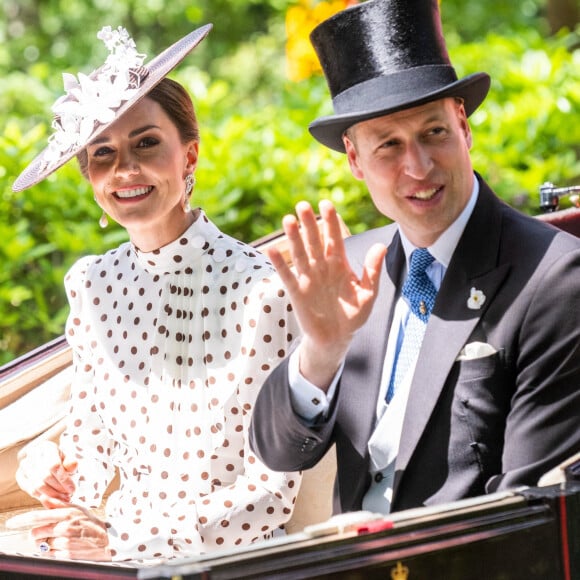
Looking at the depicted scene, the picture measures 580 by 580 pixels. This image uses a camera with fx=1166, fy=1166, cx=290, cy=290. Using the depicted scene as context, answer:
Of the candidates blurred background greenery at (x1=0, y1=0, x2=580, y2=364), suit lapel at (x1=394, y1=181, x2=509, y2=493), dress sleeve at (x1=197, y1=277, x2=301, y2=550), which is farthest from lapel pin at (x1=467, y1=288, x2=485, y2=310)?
blurred background greenery at (x1=0, y1=0, x2=580, y2=364)

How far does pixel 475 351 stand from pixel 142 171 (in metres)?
0.92

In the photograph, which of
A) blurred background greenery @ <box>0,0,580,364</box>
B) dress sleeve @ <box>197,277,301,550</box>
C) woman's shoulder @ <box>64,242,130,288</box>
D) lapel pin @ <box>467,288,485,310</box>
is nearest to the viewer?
lapel pin @ <box>467,288,485,310</box>

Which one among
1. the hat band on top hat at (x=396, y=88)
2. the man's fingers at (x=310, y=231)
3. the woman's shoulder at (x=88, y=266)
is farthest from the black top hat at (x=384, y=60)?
the woman's shoulder at (x=88, y=266)

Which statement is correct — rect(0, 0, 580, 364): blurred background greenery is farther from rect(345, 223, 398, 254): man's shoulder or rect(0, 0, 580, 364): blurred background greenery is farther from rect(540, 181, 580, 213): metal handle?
rect(345, 223, 398, 254): man's shoulder

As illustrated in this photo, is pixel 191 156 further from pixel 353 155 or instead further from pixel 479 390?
pixel 479 390

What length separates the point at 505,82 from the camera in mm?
6176

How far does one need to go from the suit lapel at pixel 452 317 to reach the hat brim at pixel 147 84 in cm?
80

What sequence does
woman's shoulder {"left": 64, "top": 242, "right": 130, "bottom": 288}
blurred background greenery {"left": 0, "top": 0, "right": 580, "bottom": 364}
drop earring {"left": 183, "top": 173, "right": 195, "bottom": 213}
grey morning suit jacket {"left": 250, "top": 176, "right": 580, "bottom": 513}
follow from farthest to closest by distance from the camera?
1. blurred background greenery {"left": 0, "top": 0, "right": 580, "bottom": 364}
2. woman's shoulder {"left": 64, "top": 242, "right": 130, "bottom": 288}
3. drop earring {"left": 183, "top": 173, "right": 195, "bottom": 213}
4. grey morning suit jacket {"left": 250, "top": 176, "right": 580, "bottom": 513}

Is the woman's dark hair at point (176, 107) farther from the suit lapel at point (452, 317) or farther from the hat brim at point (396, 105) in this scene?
the suit lapel at point (452, 317)

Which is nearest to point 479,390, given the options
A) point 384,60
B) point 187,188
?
point 384,60

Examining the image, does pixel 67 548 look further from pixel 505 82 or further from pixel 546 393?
pixel 505 82

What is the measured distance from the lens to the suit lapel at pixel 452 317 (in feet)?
7.59

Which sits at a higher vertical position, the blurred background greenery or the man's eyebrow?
the blurred background greenery

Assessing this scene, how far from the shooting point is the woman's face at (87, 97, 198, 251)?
9.00 feet
